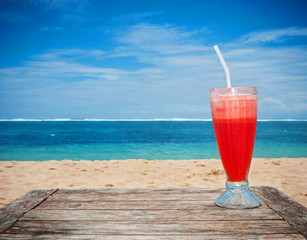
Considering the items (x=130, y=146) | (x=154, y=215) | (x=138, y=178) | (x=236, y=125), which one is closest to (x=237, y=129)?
(x=236, y=125)

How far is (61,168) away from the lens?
21.4ft

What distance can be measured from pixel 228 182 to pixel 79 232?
0.66m

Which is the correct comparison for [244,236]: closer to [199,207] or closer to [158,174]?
[199,207]

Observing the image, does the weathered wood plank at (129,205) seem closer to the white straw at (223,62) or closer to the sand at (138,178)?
the white straw at (223,62)

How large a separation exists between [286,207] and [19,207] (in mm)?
1101

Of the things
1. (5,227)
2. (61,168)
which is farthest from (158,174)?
(5,227)

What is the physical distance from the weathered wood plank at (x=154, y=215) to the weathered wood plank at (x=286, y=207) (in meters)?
0.04

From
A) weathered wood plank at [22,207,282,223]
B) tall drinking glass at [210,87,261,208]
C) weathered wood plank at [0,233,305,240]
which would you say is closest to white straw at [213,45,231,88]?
tall drinking glass at [210,87,261,208]

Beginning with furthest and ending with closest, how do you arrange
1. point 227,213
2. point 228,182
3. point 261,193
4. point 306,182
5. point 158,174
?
point 158,174, point 306,182, point 261,193, point 228,182, point 227,213

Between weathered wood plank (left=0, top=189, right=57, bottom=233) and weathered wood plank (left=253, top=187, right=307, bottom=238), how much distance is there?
981mm

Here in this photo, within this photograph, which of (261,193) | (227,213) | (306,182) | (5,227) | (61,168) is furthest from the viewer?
(61,168)

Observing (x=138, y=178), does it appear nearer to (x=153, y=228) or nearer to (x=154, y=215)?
(x=154, y=215)

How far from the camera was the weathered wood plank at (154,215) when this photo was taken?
1000 mm

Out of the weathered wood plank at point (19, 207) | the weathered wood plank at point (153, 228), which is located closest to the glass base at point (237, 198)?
the weathered wood plank at point (153, 228)
